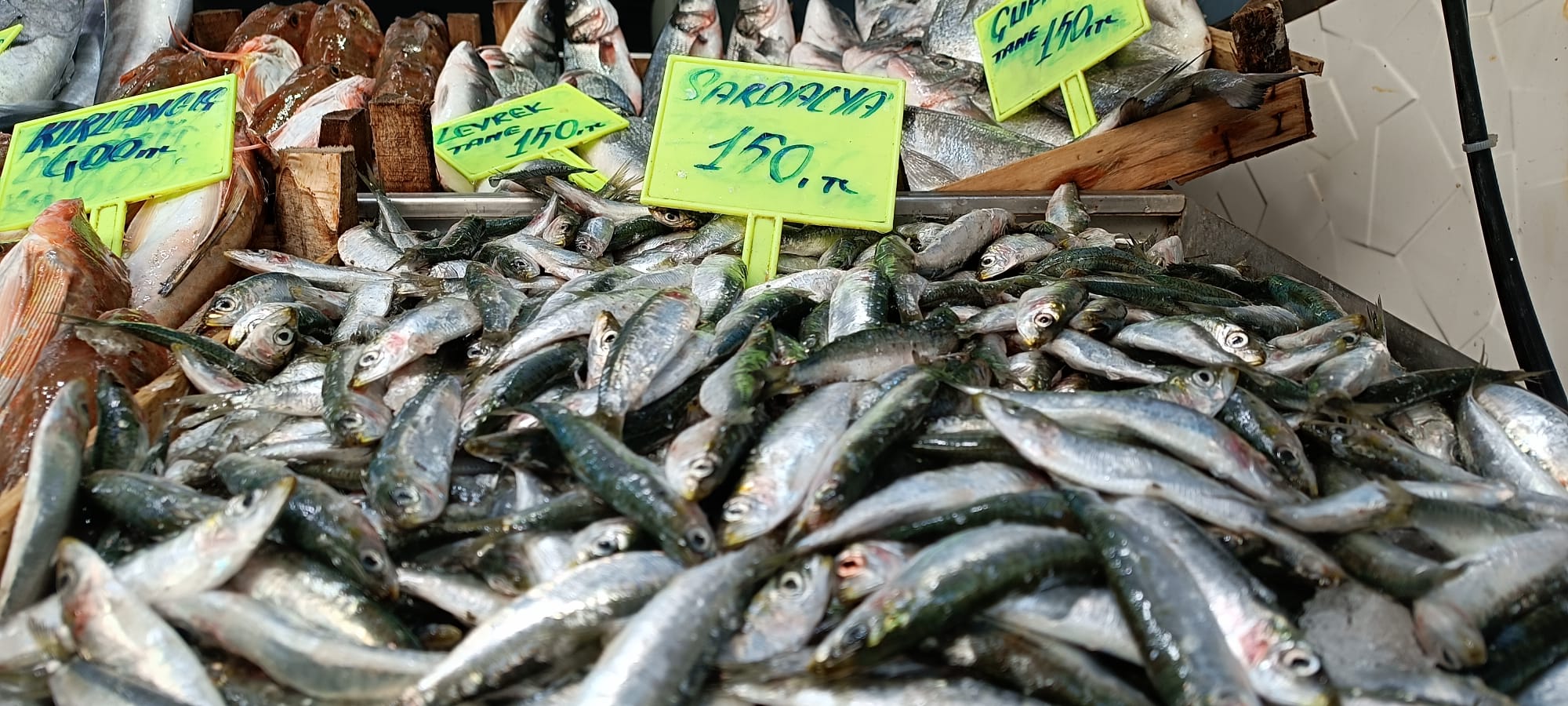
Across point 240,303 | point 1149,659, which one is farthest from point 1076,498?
point 240,303

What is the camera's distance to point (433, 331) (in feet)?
6.06

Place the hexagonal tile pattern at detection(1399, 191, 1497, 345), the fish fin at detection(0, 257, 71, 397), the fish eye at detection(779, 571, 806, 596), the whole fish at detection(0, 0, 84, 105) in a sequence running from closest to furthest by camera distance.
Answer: the fish eye at detection(779, 571, 806, 596)
the fish fin at detection(0, 257, 71, 397)
the hexagonal tile pattern at detection(1399, 191, 1497, 345)
the whole fish at detection(0, 0, 84, 105)

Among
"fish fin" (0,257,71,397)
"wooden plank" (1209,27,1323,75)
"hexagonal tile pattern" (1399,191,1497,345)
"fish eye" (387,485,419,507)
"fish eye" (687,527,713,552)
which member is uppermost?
A: "wooden plank" (1209,27,1323,75)

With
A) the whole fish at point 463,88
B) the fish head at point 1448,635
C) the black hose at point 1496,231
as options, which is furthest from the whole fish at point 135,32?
the fish head at point 1448,635

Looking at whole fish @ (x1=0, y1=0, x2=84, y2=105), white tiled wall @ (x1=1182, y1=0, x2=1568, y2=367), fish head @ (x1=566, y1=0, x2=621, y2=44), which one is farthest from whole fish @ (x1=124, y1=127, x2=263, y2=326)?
white tiled wall @ (x1=1182, y1=0, x2=1568, y2=367)

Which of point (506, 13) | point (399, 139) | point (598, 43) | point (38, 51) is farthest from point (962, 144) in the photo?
point (38, 51)

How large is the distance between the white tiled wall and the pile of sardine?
2.09 meters

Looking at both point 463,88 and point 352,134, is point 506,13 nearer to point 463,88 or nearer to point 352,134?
point 463,88

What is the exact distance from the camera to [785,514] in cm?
131

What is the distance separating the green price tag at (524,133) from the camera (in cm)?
321

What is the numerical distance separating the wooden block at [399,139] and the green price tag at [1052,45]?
2134 mm

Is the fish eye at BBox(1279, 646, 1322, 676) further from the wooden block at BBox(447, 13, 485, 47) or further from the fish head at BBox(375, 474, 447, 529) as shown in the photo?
the wooden block at BBox(447, 13, 485, 47)

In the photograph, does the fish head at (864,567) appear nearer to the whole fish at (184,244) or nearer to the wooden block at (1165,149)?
the wooden block at (1165,149)

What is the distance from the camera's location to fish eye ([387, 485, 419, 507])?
4.40ft
